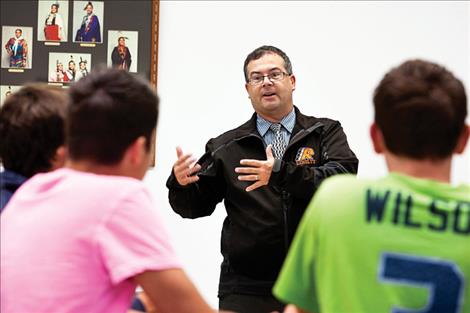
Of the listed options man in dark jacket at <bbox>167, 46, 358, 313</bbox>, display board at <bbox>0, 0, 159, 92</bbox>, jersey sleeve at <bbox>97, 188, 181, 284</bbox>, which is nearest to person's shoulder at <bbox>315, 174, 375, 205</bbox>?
jersey sleeve at <bbox>97, 188, 181, 284</bbox>

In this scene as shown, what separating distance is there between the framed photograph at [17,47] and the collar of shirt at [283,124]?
1.60m

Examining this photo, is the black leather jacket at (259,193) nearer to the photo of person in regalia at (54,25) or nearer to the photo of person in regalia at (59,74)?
the photo of person in regalia at (59,74)

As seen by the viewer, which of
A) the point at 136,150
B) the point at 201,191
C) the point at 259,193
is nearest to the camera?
the point at 136,150

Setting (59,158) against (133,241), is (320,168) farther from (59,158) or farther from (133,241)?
(133,241)

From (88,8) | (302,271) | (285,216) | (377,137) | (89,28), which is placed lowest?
(285,216)

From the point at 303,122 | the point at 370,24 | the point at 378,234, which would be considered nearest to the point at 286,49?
the point at 370,24

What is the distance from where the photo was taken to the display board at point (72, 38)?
3.59 m

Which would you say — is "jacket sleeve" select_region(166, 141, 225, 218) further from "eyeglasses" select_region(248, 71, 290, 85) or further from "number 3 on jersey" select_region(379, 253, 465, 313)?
"number 3 on jersey" select_region(379, 253, 465, 313)

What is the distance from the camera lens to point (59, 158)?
58.4 inches

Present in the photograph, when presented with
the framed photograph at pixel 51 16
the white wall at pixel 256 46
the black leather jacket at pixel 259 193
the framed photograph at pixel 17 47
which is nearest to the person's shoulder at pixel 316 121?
the black leather jacket at pixel 259 193

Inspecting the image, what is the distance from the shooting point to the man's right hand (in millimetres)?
2387

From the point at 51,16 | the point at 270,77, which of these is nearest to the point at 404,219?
the point at 270,77

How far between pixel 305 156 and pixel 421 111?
1472mm

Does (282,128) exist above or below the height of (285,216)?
above
